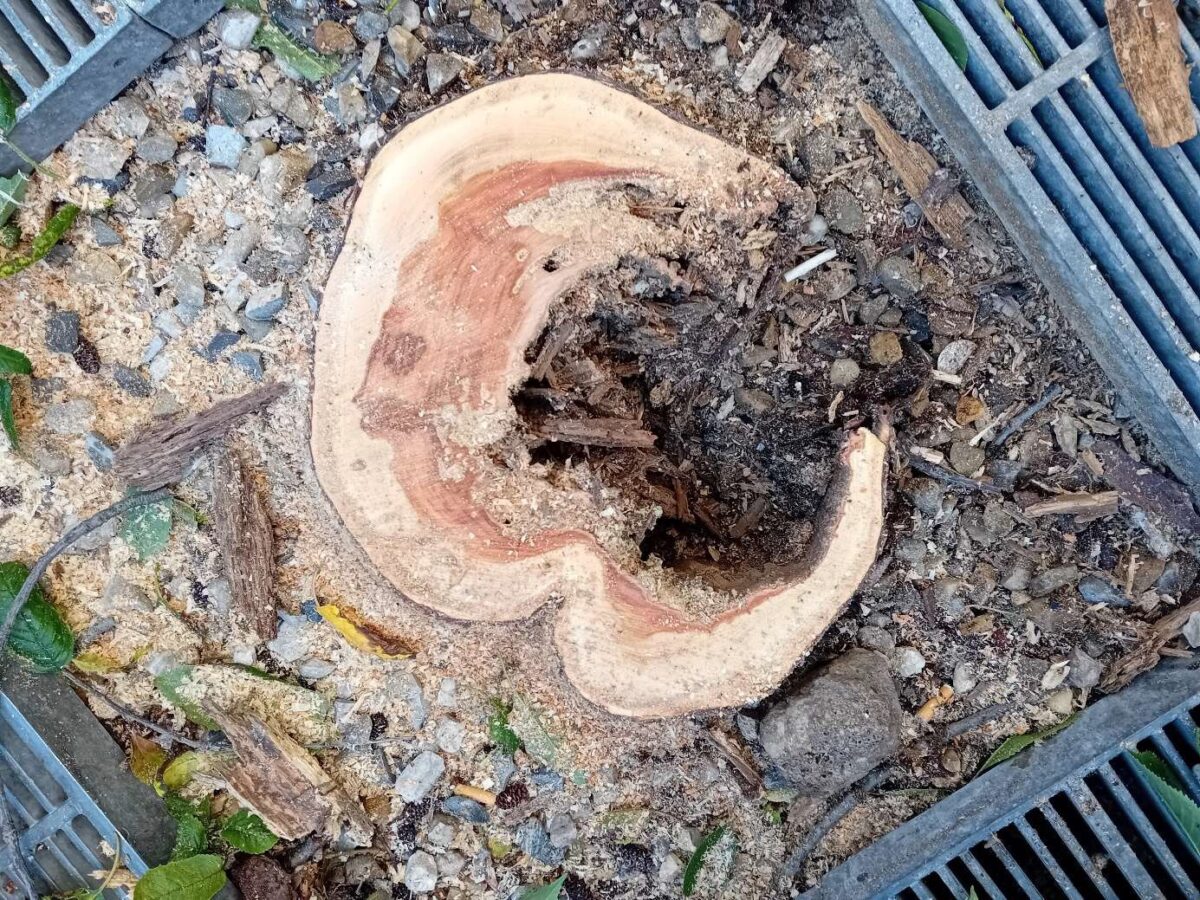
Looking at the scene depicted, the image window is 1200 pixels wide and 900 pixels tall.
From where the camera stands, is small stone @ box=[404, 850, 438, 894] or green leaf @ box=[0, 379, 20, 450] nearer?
green leaf @ box=[0, 379, 20, 450]

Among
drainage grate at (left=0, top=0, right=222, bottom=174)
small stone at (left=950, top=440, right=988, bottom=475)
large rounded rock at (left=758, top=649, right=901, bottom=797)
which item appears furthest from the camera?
small stone at (left=950, top=440, right=988, bottom=475)

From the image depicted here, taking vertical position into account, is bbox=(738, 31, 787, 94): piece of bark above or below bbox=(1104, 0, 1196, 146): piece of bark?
above

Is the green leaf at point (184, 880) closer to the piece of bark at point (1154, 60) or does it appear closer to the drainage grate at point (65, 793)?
the drainage grate at point (65, 793)

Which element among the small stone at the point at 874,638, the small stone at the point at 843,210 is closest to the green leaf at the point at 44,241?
the small stone at the point at 843,210

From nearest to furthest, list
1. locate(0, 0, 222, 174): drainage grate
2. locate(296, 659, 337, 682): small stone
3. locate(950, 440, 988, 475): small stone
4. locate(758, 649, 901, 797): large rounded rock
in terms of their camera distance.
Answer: locate(0, 0, 222, 174): drainage grate < locate(758, 649, 901, 797): large rounded rock < locate(950, 440, 988, 475): small stone < locate(296, 659, 337, 682): small stone

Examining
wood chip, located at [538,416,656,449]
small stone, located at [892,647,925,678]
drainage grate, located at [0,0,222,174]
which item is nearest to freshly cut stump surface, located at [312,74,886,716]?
wood chip, located at [538,416,656,449]

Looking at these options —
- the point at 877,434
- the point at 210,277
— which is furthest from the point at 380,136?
the point at 877,434

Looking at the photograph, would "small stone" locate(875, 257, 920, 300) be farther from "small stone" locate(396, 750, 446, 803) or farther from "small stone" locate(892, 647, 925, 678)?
"small stone" locate(396, 750, 446, 803)
